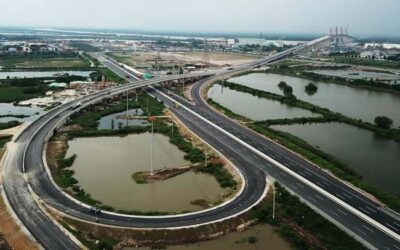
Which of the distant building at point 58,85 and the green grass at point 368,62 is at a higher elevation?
the green grass at point 368,62

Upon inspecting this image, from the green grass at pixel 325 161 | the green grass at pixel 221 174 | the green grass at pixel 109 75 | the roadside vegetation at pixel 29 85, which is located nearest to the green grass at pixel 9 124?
the roadside vegetation at pixel 29 85

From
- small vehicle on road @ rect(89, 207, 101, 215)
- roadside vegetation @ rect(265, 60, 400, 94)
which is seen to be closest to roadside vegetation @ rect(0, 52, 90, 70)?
roadside vegetation @ rect(265, 60, 400, 94)

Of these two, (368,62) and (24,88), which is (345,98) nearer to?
(24,88)

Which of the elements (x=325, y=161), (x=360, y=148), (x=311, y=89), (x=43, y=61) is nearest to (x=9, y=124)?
(x=325, y=161)

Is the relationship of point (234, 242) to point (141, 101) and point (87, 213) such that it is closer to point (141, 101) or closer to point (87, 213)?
point (87, 213)

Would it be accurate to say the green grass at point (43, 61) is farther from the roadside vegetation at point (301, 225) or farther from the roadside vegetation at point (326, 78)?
the roadside vegetation at point (301, 225)
